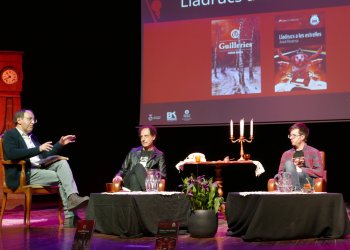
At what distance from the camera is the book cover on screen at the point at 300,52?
6.68 metres

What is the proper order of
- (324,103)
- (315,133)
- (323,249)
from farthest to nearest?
(315,133) → (324,103) → (323,249)

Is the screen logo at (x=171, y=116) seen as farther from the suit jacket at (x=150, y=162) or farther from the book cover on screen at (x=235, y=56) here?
the suit jacket at (x=150, y=162)

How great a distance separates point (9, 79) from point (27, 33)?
1250mm

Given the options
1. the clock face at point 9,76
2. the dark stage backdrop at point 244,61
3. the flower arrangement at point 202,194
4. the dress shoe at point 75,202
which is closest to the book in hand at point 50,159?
the dress shoe at point 75,202

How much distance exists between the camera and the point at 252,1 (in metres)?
7.03

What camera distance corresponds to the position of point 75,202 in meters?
5.30

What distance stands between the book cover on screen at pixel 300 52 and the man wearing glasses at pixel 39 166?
2.81m

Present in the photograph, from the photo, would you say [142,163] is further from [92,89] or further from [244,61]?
Answer: [92,89]

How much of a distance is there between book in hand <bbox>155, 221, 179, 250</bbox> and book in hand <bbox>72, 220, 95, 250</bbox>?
0.38 meters

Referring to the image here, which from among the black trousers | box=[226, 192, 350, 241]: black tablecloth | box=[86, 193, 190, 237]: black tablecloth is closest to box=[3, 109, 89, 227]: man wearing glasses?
the black trousers

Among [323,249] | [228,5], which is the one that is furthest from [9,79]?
[323,249]

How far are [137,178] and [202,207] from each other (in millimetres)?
909

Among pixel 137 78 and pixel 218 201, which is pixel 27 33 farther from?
pixel 218 201

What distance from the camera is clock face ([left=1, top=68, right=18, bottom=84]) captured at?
25.6 ft
